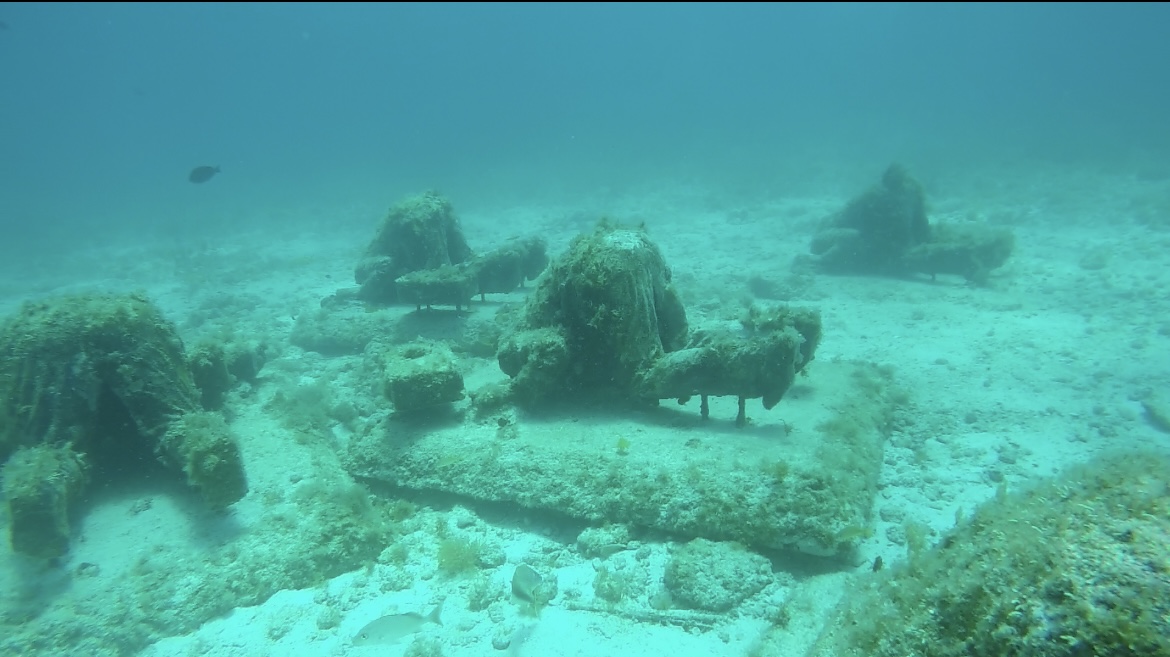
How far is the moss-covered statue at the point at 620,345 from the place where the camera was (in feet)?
23.0

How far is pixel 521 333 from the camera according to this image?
8070 mm

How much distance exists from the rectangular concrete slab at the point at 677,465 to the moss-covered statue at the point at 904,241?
33.0 ft

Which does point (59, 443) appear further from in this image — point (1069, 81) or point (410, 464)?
point (1069, 81)

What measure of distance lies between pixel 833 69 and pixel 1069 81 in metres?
63.7

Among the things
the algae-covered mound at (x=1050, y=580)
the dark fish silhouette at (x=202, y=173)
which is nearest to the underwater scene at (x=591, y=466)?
the algae-covered mound at (x=1050, y=580)

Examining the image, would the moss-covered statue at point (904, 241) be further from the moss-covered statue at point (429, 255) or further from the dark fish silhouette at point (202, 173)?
the dark fish silhouette at point (202, 173)

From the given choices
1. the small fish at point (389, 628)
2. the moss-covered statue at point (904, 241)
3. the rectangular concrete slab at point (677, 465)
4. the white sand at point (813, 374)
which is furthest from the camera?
the moss-covered statue at point (904, 241)

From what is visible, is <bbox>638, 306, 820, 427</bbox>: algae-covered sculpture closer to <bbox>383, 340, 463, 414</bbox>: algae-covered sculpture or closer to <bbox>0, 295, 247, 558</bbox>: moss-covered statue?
<bbox>383, 340, 463, 414</bbox>: algae-covered sculpture

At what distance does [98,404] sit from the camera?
22.2 feet

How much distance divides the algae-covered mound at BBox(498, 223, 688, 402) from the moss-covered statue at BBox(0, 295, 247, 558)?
140 inches

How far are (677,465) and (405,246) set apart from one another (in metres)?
9.57

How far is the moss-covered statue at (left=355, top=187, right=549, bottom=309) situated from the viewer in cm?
1323

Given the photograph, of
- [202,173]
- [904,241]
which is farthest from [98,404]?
[904,241]

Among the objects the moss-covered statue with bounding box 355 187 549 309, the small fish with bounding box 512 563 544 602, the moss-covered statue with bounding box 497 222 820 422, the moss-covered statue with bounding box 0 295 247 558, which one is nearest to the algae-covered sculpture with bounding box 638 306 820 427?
the moss-covered statue with bounding box 497 222 820 422
